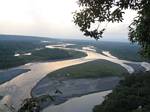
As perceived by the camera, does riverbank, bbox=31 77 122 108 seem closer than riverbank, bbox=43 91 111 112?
No

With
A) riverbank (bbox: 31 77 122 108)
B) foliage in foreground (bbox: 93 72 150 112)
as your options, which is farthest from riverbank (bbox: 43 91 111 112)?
foliage in foreground (bbox: 93 72 150 112)

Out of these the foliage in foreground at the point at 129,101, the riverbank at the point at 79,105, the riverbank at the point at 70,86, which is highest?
the foliage in foreground at the point at 129,101

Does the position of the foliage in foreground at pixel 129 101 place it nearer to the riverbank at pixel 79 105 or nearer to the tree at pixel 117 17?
the riverbank at pixel 79 105

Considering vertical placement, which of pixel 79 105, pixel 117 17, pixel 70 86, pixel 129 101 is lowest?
pixel 70 86

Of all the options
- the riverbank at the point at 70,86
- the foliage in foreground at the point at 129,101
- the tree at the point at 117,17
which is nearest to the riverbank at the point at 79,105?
the riverbank at the point at 70,86

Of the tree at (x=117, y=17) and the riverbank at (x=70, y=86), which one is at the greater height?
the tree at (x=117, y=17)

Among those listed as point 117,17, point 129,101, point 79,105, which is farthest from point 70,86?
point 117,17

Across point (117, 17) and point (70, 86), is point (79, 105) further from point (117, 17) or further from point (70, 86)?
point (117, 17)

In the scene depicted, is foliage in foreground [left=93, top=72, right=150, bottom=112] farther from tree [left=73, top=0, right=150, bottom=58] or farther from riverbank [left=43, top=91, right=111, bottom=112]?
tree [left=73, top=0, right=150, bottom=58]

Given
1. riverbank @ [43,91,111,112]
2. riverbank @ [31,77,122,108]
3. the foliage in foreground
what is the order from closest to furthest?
the foliage in foreground → riverbank @ [43,91,111,112] → riverbank @ [31,77,122,108]

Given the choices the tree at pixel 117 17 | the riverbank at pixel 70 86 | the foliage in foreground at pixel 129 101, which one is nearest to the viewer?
the tree at pixel 117 17

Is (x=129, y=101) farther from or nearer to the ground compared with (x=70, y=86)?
farther from the ground

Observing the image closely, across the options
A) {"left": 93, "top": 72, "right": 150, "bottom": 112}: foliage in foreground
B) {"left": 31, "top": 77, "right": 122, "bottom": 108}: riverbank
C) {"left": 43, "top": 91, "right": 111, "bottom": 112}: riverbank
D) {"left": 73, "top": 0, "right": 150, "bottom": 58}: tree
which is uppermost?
{"left": 73, "top": 0, "right": 150, "bottom": 58}: tree
